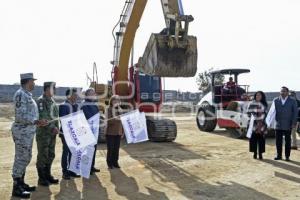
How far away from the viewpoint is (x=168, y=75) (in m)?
10.6

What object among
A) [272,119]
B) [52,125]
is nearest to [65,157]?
[52,125]

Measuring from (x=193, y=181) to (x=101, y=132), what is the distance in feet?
19.5

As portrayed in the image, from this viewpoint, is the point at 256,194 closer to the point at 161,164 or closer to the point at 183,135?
the point at 161,164

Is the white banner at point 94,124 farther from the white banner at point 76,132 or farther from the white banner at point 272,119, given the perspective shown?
the white banner at point 272,119

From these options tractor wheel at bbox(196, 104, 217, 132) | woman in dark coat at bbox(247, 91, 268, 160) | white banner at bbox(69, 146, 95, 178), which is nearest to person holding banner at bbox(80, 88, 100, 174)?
white banner at bbox(69, 146, 95, 178)

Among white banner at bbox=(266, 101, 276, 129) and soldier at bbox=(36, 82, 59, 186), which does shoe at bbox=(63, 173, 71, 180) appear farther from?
white banner at bbox=(266, 101, 276, 129)

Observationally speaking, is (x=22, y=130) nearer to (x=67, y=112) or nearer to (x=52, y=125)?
(x=52, y=125)

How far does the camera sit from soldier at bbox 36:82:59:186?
7848 millimetres

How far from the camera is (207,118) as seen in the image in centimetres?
1770

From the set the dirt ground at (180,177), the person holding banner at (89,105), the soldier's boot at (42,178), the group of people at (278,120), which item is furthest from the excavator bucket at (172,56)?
the soldier's boot at (42,178)

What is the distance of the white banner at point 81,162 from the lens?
793 cm

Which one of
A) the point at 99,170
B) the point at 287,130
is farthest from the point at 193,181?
the point at 287,130

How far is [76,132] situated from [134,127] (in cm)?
193

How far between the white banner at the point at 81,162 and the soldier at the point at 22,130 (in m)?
1.01
